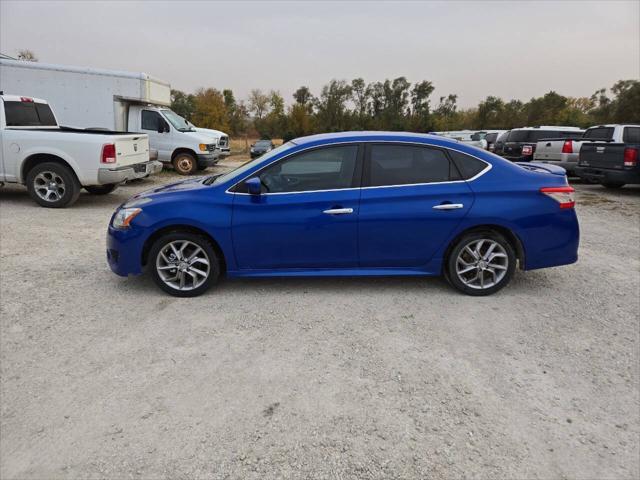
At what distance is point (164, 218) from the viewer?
14.2ft

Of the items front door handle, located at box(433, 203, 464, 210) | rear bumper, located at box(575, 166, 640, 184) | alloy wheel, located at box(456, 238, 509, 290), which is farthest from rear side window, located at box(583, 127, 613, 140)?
front door handle, located at box(433, 203, 464, 210)

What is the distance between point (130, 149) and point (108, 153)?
2.32 ft

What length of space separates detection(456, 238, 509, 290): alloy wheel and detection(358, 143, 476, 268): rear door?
296mm

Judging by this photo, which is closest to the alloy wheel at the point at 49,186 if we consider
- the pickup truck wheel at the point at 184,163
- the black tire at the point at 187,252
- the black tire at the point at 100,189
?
the black tire at the point at 100,189

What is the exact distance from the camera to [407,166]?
4.50 m

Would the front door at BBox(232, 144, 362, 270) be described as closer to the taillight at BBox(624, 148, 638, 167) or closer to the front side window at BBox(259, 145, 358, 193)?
the front side window at BBox(259, 145, 358, 193)

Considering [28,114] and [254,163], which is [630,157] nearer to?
[254,163]

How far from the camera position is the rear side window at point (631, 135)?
11953 mm

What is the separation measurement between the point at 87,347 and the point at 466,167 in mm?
3712

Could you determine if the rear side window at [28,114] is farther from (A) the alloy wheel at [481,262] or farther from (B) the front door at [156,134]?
(A) the alloy wheel at [481,262]

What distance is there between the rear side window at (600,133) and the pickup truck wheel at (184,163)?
41.2 feet

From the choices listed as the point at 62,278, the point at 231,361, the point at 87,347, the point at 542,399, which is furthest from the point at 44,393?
the point at 542,399

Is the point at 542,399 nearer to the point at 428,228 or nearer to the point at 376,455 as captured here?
the point at 376,455

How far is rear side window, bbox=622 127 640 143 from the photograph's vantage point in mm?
11953
